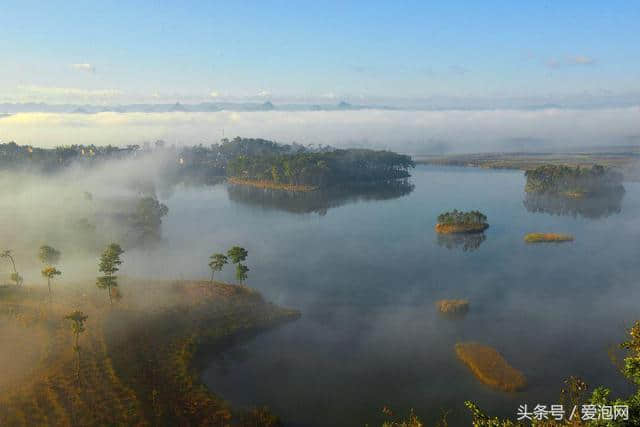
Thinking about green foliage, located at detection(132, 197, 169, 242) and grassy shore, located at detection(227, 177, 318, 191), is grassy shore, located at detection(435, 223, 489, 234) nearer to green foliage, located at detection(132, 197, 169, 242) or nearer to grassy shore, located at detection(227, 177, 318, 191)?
green foliage, located at detection(132, 197, 169, 242)

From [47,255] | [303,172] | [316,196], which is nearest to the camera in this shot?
[47,255]

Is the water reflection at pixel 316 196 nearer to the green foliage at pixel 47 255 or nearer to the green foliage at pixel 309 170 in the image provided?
the green foliage at pixel 309 170

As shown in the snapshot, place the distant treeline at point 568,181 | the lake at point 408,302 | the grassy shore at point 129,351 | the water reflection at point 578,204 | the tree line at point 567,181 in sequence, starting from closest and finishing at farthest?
the grassy shore at point 129,351
the lake at point 408,302
the water reflection at point 578,204
the distant treeline at point 568,181
the tree line at point 567,181

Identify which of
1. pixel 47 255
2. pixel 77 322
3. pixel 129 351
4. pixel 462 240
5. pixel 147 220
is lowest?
pixel 129 351

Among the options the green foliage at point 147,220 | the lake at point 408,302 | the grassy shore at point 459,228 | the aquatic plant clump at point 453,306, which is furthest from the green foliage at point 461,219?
the green foliage at point 147,220

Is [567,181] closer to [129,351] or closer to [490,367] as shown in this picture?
[490,367]

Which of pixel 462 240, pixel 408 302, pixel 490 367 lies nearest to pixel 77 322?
pixel 408 302

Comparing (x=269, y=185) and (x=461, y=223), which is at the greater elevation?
(x=269, y=185)
